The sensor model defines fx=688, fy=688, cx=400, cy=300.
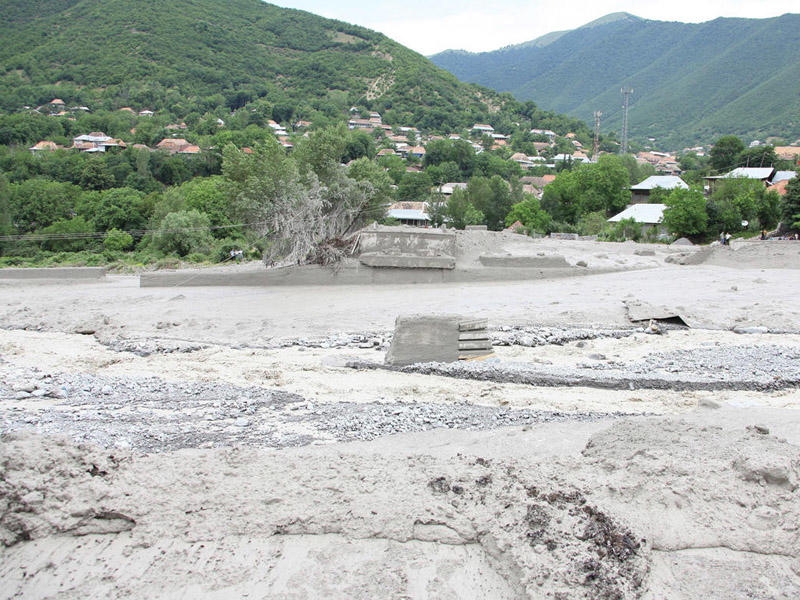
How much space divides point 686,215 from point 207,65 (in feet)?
271

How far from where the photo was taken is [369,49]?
113 meters

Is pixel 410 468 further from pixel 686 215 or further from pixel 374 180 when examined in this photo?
pixel 686 215

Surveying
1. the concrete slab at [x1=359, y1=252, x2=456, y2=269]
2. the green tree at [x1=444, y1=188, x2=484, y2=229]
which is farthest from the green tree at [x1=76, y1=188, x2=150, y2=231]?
Answer: the concrete slab at [x1=359, y1=252, x2=456, y2=269]

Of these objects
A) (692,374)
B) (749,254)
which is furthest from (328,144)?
(692,374)

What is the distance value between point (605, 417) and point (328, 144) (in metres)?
15.9

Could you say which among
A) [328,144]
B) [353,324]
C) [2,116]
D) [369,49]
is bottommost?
[353,324]

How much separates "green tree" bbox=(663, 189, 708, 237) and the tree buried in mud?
16.0 meters

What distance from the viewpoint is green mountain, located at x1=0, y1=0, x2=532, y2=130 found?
8812cm

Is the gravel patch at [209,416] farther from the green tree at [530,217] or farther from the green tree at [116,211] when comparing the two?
the green tree at [116,211]

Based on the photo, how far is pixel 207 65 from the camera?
96750 mm

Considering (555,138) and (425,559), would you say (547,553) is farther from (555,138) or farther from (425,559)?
(555,138)

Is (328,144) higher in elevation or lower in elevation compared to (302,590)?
higher

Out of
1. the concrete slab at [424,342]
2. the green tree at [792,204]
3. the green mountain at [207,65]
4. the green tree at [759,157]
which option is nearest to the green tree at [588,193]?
the green tree at [792,204]

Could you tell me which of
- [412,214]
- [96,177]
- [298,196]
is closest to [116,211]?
[96,177]
